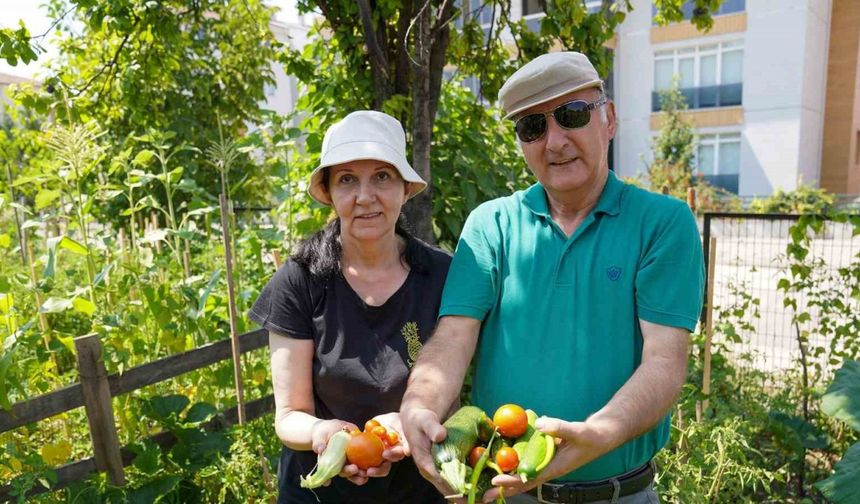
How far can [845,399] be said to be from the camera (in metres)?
2.89

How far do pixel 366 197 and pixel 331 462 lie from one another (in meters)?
0.80

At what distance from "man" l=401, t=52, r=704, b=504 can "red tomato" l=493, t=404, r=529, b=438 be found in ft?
0.48

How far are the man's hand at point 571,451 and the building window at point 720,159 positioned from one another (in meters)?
21.5

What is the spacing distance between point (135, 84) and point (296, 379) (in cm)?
369

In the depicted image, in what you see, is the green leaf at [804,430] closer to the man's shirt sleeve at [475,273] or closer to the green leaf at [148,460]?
the man's shirt sleeve at [475,273]

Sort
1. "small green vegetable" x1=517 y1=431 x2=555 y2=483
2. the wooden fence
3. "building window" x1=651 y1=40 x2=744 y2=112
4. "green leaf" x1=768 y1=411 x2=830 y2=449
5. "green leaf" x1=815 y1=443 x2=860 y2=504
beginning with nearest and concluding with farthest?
"small green vegetable" x1=517 y1=431 x2=555 y2=483 → "green leaf" x1=815 y1=443 x2=860 y2=504 → the wooden fence → "green leaf" x1=768 y1=411 x2=830 y2=449 → "building window" x1=651 y1=40 x2=744 y2=112

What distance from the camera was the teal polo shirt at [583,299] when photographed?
5.27ft

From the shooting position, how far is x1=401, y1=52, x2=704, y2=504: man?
1585mm

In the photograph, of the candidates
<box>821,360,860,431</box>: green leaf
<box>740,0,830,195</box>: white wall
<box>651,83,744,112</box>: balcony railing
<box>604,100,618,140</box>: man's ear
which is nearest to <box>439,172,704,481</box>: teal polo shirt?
<box>604,100,618,140</box>: man's ear

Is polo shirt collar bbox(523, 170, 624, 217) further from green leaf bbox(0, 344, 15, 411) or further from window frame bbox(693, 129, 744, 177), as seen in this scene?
window frame bbox(693, 129, 744, 177)

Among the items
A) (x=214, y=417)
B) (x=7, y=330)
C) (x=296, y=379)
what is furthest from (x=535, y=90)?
(x=7, y=330)

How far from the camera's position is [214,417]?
3336 mm

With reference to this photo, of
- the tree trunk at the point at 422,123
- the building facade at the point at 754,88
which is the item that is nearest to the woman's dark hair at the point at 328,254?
the tree trunk at the point at 422,123

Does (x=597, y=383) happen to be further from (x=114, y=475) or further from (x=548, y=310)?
(x=114, y=475)
